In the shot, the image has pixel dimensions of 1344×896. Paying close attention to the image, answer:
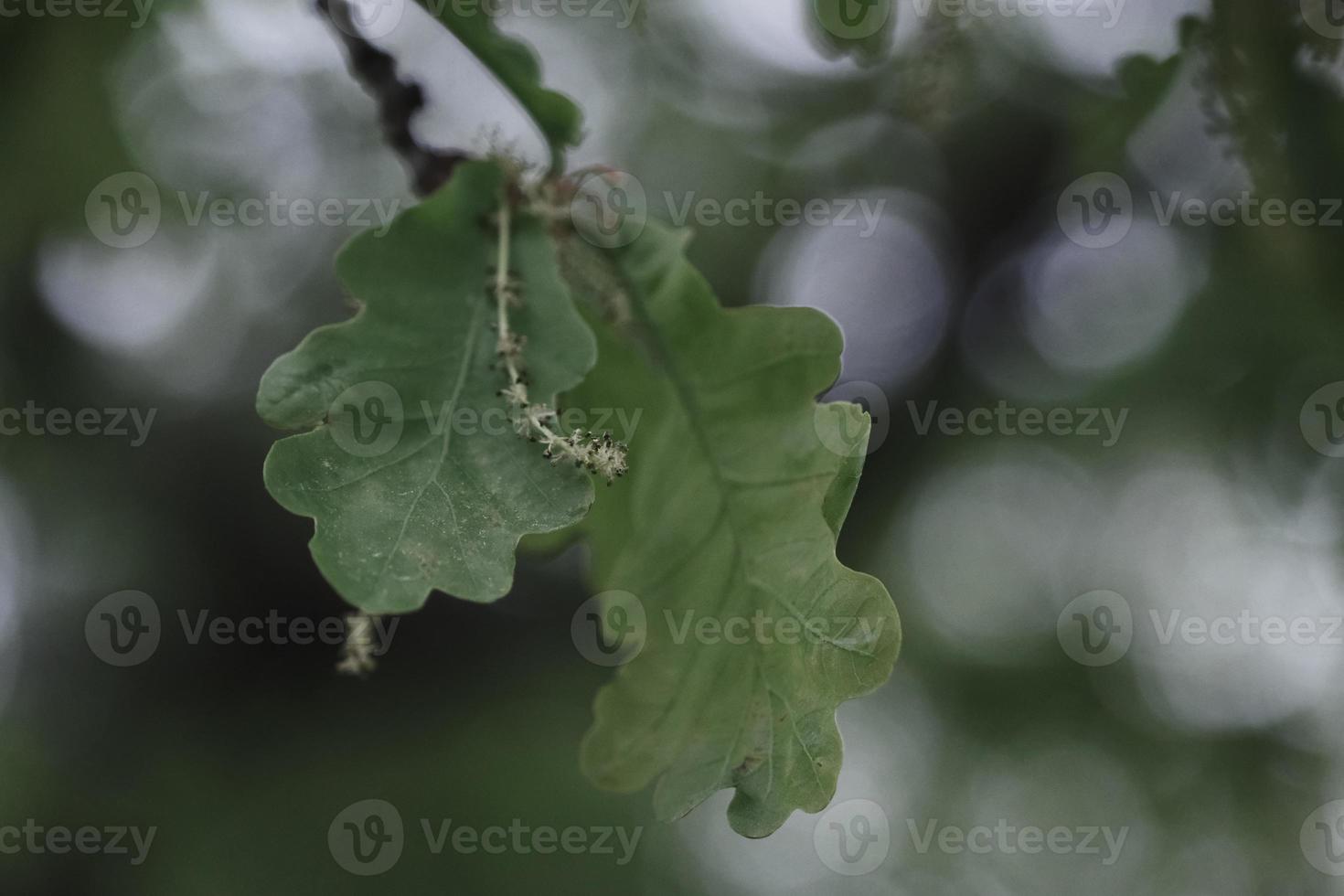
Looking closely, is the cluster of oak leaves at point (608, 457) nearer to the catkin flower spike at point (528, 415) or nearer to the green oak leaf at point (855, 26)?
the catkin flower spike at point (528, 415)

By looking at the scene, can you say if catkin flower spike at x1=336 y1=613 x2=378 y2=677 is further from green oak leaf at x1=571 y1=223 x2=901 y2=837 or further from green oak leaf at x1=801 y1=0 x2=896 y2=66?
green oak leaf at x1=801 y1=0 x2=896 y2=66

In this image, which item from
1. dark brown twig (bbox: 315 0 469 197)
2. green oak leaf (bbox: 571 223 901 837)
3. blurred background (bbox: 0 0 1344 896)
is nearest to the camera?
green oak leaf (bbox: 571 223 901 837)

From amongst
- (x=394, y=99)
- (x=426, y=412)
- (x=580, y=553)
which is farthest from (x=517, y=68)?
(x=580, y=553)

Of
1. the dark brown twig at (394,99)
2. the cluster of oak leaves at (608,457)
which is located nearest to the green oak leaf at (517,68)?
the cluster of oak leaves at (608,457)

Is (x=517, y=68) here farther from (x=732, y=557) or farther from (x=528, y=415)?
(x=732, y=557)

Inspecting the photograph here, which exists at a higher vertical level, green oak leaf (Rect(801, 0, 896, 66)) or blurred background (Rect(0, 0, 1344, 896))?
green oak leaf (Rect(801, 0, 896, 66))

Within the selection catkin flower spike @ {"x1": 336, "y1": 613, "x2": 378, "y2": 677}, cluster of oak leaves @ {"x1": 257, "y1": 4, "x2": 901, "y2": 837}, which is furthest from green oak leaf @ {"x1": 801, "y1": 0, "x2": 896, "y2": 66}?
catkin flower spike @ {"x1": 336, "y1": 613, "x2": 378, "y2": 677}
